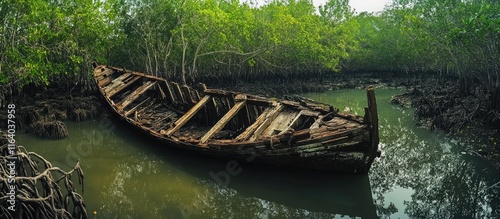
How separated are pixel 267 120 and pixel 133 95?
655cm

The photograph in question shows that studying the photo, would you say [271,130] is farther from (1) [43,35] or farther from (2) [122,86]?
(1) [43,35]

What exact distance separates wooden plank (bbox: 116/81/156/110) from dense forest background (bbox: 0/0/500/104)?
9.22 ft

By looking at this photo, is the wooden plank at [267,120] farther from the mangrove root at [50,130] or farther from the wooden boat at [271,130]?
the mangrove root at [50,130]

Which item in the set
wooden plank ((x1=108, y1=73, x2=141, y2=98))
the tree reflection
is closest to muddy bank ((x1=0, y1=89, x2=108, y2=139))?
wooden plank ((x1=108, y1=73, x2=141, y2=98))

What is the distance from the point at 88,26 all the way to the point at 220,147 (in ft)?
38.5

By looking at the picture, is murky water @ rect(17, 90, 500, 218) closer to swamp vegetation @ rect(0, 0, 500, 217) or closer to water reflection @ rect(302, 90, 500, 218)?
water reflection @ rect(302, 90, 500, 218)

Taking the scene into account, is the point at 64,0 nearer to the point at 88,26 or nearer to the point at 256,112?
the point at 88,26

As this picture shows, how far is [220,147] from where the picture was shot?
309 inches

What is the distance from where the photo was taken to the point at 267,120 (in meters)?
8.70

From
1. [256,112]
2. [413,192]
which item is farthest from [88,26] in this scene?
[413,192]

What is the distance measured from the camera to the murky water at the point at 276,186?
21.6 ft

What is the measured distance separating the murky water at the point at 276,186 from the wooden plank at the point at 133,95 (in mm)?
2116

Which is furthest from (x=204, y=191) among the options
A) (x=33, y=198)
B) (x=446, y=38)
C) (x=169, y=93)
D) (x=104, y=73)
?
(x=446, y=38)

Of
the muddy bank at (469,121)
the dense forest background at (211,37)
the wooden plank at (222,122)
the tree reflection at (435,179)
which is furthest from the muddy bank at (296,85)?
the tree reflection at (435,179)
